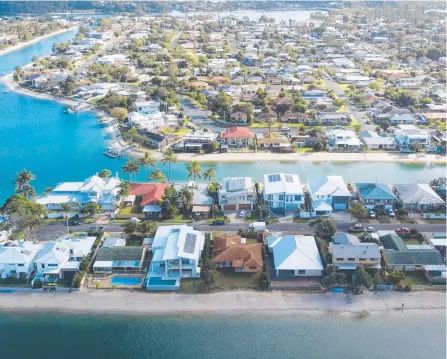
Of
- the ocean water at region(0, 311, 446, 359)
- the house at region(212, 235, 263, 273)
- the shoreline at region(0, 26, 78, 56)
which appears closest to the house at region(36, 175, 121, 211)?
the house at region(212, 235, 263, 273)

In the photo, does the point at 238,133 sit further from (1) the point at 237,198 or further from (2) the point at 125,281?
(2) the point at 125,281

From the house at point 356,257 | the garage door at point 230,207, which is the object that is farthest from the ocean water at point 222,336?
the garage door at point 230,207

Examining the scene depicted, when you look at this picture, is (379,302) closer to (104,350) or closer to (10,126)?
(104,350)

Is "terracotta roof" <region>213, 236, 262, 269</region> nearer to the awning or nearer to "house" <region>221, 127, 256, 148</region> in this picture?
the awning

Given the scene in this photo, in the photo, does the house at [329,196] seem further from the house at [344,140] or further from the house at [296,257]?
the house at [344,140]

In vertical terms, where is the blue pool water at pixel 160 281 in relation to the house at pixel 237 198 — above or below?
below
